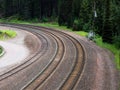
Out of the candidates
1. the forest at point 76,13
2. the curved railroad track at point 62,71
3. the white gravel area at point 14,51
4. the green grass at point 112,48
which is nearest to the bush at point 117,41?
the forest at point 76,13

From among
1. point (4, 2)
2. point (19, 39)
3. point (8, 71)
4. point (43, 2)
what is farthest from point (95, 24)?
point (4, 2)

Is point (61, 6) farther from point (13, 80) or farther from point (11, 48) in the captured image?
point (13, 80)

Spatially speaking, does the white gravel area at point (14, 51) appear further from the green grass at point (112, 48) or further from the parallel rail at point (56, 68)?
the green grass at point (112, 48)

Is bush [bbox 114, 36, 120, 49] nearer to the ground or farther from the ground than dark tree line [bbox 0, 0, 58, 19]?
nearer to the ground

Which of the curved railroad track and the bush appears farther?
the bush

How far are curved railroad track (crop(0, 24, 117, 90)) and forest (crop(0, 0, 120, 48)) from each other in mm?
5307

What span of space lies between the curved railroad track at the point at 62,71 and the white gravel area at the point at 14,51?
1445 millimetres

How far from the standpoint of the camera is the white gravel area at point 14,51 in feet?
101

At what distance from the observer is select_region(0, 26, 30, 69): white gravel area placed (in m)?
30.9

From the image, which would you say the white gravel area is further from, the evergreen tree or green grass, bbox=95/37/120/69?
the evergreen tree

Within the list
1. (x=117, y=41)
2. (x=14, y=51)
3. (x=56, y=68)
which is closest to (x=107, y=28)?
(x=117, y=41)

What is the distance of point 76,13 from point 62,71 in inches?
1381

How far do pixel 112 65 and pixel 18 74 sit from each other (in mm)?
8735

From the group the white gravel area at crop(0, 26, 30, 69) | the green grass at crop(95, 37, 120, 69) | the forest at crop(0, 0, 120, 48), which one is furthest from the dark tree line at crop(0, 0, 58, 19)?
the green grass at crop(95, 37, 120, 69)
